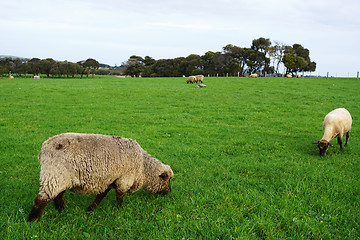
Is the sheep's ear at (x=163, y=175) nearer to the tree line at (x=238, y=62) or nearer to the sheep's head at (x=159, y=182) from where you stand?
the sheep's head at (x=159, y=182)

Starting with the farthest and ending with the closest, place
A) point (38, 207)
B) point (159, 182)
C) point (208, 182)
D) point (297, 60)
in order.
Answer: point (297, 60), point (208, 182), point (159, 182), point (38, 207)

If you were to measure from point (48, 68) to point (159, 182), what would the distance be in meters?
82.1

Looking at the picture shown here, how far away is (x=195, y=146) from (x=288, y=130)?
605 cm

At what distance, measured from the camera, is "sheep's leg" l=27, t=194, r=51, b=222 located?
163 inches

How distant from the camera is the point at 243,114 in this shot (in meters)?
16.4

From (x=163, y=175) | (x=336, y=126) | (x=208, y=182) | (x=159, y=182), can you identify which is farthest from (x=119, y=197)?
(x=336, y=126)

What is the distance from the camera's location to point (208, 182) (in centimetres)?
666

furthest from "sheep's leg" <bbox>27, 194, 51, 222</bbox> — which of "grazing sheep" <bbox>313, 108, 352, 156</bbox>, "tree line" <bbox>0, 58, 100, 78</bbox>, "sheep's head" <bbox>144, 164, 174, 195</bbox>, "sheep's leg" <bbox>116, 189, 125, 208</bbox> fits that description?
"tree line" <bbox>0, 58, 100, 78</bbox>

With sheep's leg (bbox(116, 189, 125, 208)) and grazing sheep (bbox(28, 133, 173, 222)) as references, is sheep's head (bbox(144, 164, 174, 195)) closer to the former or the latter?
grazing sheep (bbox(28, 133, 173, 222))

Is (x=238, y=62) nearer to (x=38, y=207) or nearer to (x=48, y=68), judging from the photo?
(x=48, y=68)

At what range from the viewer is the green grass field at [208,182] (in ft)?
14.9

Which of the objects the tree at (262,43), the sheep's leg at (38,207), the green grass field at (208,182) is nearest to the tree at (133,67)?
the tree at (262,43)

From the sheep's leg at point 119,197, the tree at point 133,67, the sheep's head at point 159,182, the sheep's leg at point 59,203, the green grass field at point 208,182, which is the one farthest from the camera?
the tree at point 133,67

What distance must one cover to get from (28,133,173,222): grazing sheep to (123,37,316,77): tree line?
7205 cm
